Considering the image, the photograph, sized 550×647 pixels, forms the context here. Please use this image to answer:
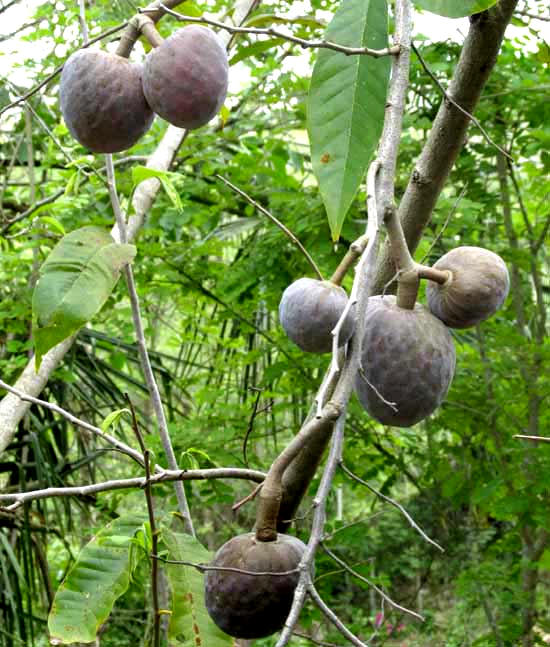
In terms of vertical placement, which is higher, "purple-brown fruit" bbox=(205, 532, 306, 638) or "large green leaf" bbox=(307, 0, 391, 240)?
Result: "large green leaf" bbox=(307, 0, 391, 240)

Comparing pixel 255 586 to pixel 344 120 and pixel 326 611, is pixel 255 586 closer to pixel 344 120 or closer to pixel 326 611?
pixel 326 611

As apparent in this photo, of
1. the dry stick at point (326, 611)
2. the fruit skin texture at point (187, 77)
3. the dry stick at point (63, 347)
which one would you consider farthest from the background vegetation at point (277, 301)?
the dry stick at point (326, 611)

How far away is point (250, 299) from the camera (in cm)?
325

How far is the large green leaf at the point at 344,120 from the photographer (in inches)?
31.2

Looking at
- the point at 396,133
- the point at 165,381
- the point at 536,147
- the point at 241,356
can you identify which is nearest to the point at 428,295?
the point at 396,133

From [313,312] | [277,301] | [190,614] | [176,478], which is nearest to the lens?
[313,312]

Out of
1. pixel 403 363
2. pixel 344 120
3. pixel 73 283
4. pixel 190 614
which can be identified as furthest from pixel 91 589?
pixel 344 120

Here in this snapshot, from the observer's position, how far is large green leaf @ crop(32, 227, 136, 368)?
0.89 m

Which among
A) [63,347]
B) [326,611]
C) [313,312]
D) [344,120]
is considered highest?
[344,120]

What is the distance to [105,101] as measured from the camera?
2.54ft

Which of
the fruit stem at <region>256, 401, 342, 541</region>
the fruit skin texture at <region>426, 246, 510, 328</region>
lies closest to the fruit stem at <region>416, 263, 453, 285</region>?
the fruit skin texture at <region>426, 246, 510, 328</region>

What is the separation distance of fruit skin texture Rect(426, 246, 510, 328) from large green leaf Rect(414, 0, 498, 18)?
0.24m

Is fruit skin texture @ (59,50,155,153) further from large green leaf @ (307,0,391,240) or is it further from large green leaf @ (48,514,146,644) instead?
large green leaf @ (48,514,146,644)

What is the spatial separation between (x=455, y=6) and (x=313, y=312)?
31 centimetres
